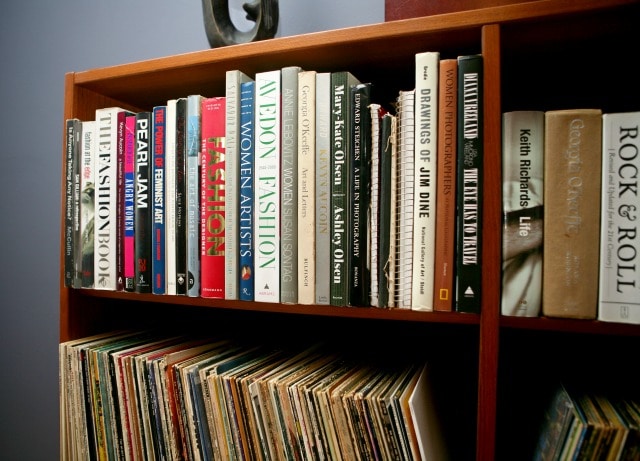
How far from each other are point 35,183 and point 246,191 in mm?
996

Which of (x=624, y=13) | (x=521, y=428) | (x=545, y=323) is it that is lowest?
(x=521, y=428)

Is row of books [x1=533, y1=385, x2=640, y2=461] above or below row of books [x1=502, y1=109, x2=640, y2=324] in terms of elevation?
below

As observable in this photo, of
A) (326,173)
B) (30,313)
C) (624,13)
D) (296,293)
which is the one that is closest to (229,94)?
(326,173)

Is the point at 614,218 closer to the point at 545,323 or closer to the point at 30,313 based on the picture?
the point at 545,323

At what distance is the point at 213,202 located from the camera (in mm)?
673

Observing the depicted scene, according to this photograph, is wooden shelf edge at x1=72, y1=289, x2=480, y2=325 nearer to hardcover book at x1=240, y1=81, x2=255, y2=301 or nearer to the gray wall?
hardcover book at x1=240, y1=81, x2=255, y2=301

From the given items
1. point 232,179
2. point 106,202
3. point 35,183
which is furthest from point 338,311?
point 35,183

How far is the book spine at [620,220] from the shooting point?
48 centimetres

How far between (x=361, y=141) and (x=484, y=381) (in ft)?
1.24

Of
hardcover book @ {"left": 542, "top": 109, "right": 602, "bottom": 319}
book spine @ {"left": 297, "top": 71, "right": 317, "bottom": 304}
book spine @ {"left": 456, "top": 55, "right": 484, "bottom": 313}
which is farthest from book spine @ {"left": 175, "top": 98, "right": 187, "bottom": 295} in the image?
hardcover book @ {"left": 542, "top": 109, "right": 602, "bottom": 319}

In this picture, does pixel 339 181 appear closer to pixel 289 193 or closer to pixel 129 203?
pixel 289 193

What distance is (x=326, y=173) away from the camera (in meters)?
0.61

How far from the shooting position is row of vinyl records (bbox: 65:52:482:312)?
55 cm

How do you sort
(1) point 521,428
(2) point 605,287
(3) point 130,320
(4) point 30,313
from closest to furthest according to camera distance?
(2) point 605,287
(1) point 521,428
(3) point 130,320
(4) point 30,313
